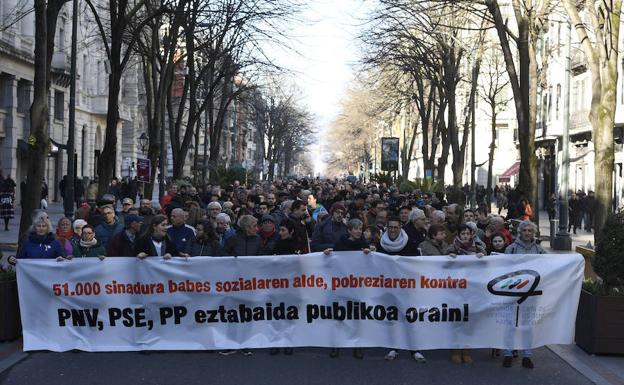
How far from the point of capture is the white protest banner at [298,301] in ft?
33.0

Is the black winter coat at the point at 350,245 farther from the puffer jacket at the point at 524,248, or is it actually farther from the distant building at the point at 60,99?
the distant building at the point at 60,99

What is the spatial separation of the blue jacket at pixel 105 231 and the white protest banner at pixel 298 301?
214cm

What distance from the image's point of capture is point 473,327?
32.9 feet

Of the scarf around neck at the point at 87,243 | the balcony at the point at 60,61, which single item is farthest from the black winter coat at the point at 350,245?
the balcony at the point at 60,61

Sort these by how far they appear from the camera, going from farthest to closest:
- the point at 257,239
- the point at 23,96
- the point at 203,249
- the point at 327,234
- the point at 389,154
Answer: the point at 389,154 → the point at 23,96 → the point at 327,234 → the point at 203,249 → the point at 257,239

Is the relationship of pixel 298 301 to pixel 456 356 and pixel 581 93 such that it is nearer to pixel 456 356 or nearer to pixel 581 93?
pixel 456 356

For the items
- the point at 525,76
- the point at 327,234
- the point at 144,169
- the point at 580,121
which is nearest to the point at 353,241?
the point at 327,234

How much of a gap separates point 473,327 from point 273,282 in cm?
211

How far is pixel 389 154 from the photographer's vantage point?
58500mm

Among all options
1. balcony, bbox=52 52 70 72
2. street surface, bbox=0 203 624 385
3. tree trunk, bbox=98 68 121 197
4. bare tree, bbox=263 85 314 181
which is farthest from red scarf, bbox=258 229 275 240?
bare tree, bbox=263 85 314 181

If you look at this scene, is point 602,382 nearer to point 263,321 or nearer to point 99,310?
point 263,321

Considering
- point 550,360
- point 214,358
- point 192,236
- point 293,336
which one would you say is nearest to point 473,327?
point 550,360

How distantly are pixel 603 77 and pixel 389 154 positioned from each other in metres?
40.2

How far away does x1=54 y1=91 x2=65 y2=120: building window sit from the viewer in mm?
50500
